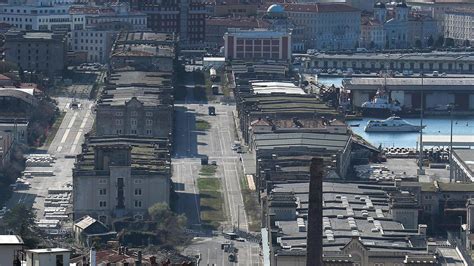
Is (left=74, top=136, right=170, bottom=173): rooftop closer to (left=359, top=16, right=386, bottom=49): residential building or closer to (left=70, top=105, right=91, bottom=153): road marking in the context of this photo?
(left=70, top=105, right=91, bottom=153): road marking

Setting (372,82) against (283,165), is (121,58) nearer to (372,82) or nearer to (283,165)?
(372,82)

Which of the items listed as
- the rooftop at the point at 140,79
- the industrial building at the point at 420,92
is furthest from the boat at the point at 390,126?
the rooftop at the point at 140,79

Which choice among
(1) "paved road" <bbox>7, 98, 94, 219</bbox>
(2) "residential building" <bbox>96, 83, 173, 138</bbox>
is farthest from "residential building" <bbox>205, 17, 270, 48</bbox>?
(2) "residential building" <bbox>96, 83, 173, 138</bbox>

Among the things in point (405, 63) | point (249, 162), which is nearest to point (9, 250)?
point (249, 162)

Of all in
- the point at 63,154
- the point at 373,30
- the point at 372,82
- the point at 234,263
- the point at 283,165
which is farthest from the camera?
the point at 373,30

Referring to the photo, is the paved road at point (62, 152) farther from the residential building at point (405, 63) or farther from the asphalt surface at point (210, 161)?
the residential building at point (405, 63)

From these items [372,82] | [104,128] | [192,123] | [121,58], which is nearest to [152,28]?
[372,82]
